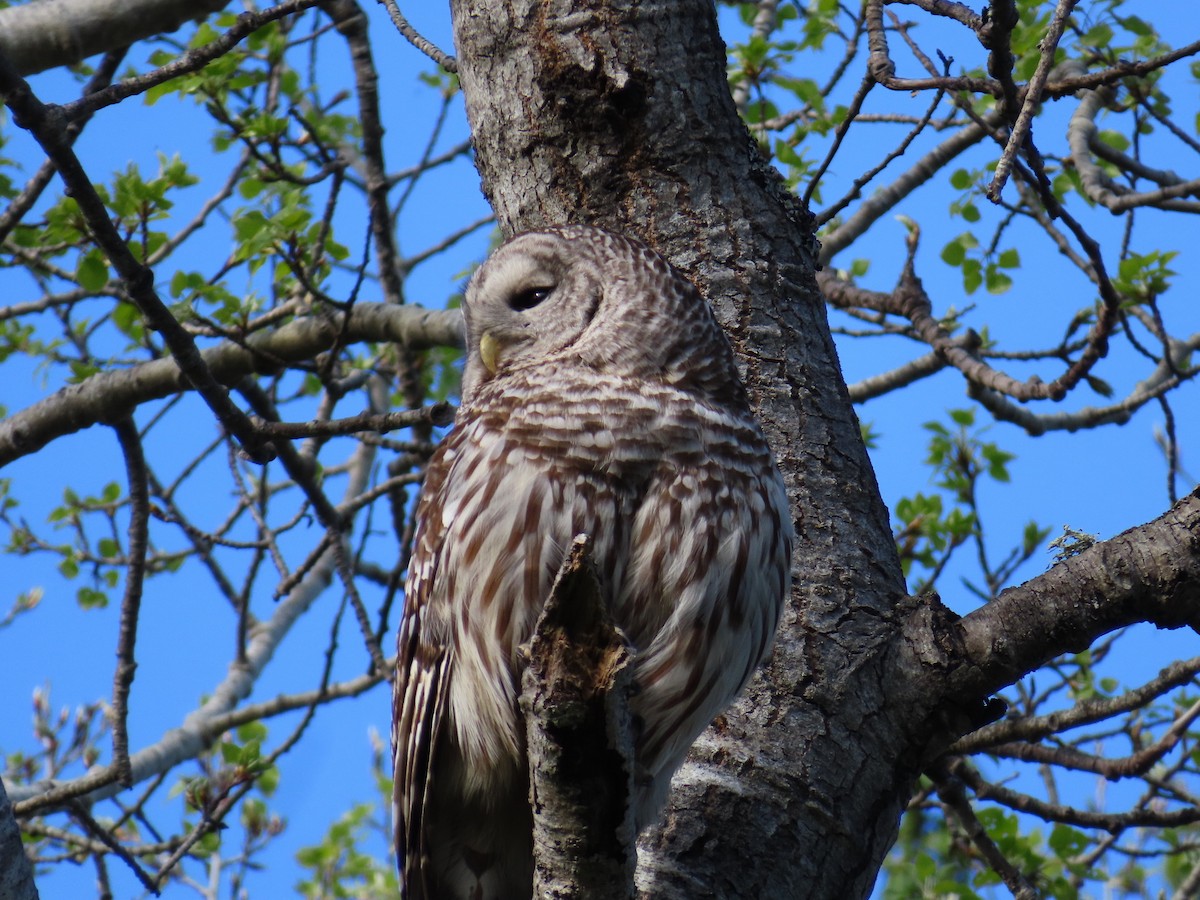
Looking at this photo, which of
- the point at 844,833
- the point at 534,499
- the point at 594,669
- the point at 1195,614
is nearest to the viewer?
the point at 594,669

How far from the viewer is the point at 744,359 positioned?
127 inches

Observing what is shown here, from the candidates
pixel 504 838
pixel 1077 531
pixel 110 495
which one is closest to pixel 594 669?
pixel 504 838

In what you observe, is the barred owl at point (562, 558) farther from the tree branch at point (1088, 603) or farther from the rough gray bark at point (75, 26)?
the rough gray bark at point (75, 26)

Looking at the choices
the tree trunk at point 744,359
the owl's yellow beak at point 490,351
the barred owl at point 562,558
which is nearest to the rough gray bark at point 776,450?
the tree trunk at point 744,359

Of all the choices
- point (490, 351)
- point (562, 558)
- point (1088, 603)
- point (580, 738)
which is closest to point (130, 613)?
point (490, 351)

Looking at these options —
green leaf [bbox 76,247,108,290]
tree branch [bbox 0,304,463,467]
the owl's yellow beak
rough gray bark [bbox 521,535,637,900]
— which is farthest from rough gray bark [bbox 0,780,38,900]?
green leaf [bbox 76,247,108,290]

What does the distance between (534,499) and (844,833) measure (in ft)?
3.10

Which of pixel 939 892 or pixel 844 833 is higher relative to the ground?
pixel 939 892

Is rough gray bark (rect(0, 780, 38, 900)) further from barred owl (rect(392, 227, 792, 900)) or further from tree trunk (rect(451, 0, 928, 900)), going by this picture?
tree trunk (rect(451, 0, 928, 900))

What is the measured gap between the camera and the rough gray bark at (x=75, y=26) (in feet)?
12.7

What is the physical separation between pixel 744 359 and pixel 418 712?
3.90ft

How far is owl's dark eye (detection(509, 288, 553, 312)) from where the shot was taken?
10.7 ft

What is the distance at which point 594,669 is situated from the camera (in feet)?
6.02

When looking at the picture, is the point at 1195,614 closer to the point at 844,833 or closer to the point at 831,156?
the point at 844,833
